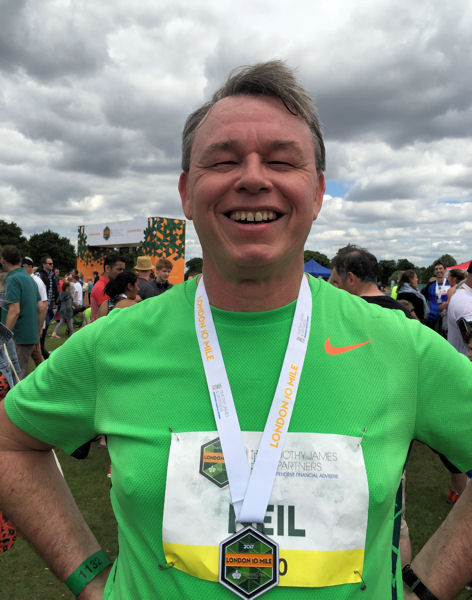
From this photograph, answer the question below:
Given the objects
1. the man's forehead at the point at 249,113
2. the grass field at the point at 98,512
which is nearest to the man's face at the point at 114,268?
the grass field at the point at 98,512

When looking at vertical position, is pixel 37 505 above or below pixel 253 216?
below

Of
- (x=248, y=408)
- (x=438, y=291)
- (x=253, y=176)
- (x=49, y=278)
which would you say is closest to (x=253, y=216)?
(x=253, y=176)

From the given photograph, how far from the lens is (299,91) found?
54.0 inches

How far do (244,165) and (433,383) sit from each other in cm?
77

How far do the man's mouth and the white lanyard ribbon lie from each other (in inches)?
10.5

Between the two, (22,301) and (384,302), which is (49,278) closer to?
(22,301)

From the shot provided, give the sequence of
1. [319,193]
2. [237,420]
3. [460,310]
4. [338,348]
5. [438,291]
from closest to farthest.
→ 1. [237,420]
2. [338,348]
3. [319,193]
4. [460,310]
5. [438,291]

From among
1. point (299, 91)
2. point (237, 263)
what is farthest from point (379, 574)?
point (299, 91)

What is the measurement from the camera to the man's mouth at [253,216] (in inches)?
49.4

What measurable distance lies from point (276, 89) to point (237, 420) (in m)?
0.92

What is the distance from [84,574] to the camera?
1.39 meters

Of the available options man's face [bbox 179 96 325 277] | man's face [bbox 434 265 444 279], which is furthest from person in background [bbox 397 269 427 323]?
man's face [bbox 179 96 325 277]

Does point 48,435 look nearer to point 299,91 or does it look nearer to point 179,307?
point 179,307

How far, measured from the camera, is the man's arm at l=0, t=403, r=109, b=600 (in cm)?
141
